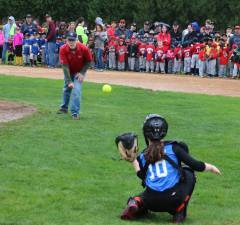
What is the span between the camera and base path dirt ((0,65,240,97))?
20656mm

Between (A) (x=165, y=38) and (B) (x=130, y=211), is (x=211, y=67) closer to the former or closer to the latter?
(A) (x=165, y=38)

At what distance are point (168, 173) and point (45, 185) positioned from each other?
1.94m

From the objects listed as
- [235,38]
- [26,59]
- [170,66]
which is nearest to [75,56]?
[235,38]

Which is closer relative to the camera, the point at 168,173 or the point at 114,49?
the point at 168,173

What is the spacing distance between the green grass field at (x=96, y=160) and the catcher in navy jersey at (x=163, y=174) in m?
0.16

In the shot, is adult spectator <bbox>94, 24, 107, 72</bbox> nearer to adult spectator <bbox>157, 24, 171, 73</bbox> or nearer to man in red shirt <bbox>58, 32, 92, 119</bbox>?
adult spectator <bbox>157, 24, 171, 73</bbox>

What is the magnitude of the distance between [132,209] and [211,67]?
20.0 m

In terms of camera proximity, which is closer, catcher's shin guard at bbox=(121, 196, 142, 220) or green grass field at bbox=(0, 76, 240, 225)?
catcher's shin guard at bbox=(121, 196, 142, 220)

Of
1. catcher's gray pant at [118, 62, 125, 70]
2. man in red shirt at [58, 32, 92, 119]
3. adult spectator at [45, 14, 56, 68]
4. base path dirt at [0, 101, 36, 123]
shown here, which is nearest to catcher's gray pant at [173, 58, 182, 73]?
catcher's gray pant at [118, 62, 125, 70]

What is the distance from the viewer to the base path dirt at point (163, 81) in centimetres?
2066

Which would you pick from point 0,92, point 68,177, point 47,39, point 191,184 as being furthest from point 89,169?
point 47,39

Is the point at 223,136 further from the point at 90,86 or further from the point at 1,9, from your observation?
the point at 1,9

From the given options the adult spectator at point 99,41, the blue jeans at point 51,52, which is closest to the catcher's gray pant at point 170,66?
the adult spectator at point 99,41

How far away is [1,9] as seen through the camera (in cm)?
4322
